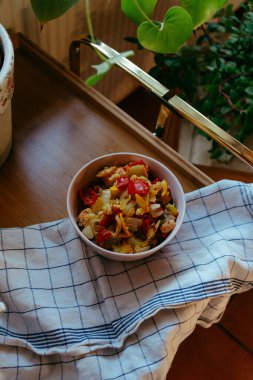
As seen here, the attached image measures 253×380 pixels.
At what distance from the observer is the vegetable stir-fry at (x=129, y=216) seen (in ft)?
1.86

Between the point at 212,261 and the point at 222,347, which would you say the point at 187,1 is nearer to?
the point at 212,261

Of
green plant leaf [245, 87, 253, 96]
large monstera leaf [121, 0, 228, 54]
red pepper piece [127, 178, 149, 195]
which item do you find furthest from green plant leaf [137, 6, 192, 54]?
green plant leaf [245, 87, 253, 96]

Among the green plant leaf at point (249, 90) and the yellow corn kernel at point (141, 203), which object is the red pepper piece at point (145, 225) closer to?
the yellow corn kernel at point (141, 203)

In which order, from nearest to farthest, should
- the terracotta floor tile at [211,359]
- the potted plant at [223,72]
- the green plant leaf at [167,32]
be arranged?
the green plant leaf at [167,32] → the terracotta floor tile at [211,359] → the potted plant at [223,72]

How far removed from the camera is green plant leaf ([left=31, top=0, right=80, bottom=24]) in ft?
2.17

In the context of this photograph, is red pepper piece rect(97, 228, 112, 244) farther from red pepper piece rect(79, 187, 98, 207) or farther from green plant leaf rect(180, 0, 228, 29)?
green plant leaf rect(180, 0, 228, 29)

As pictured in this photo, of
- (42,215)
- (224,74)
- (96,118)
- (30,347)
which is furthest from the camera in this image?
(224,74)

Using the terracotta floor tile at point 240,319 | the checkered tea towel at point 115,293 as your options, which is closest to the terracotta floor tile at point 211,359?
the terracotta floor tile at point 240,319

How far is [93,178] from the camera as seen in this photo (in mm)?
634

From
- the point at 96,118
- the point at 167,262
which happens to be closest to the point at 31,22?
the point at 96,118

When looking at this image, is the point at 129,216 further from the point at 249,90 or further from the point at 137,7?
the point at 249,90

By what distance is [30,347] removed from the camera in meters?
0.53

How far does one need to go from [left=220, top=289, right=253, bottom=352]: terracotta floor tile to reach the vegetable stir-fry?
53 cm

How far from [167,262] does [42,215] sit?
21 cm
